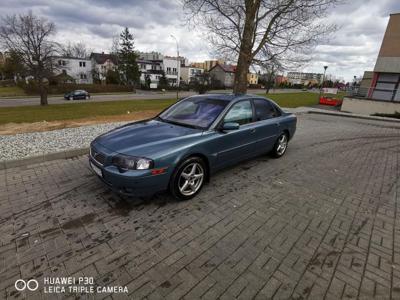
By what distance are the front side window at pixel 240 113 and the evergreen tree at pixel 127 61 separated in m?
56.6

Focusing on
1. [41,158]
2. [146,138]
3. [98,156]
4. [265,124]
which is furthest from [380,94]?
[41,158]

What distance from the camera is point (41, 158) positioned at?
4.80 metres

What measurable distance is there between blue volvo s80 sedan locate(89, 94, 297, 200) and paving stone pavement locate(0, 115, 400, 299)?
42cm

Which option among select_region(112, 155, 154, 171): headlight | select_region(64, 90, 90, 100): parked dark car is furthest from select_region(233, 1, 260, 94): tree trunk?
select_region(64, 90, 90, 100): parked dark car

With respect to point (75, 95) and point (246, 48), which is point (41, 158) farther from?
point (75, 95)

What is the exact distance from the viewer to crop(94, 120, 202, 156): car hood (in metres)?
3.03

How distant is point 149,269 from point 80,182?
2.44 metres

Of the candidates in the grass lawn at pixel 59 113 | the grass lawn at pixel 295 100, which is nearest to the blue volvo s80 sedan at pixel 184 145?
the grass lawn at pixel 59 113

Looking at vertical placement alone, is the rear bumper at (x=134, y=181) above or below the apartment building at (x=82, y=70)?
below

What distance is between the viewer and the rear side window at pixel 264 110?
15.3ft

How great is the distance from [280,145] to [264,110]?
115cm

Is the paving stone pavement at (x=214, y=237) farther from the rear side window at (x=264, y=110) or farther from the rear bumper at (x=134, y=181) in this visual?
the rear side window at (x=264, y=110)

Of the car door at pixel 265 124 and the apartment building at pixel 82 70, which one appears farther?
the apartment building at pixel 82 70

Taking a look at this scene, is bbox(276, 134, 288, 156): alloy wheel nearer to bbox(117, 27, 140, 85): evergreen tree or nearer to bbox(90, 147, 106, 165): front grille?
bbox(90, 147, 106, 165): front grille
